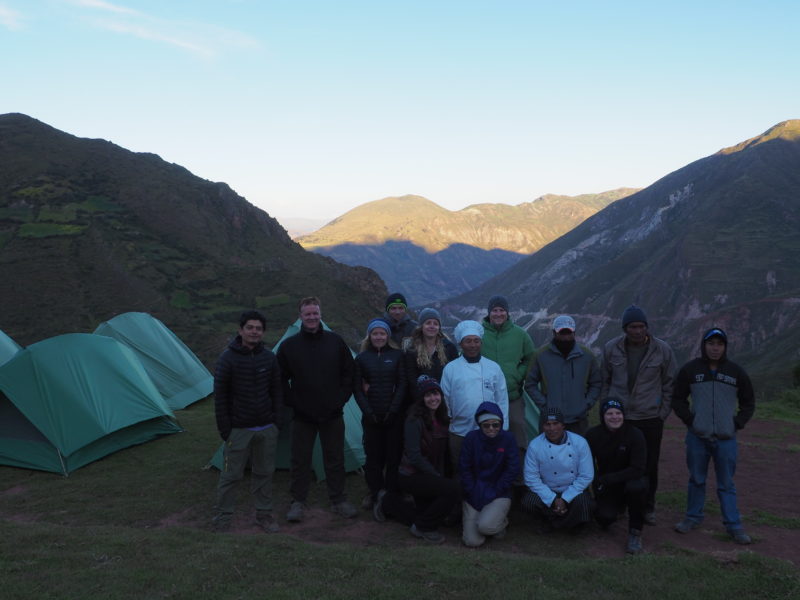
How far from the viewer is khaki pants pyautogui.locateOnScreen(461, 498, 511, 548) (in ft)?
19.7

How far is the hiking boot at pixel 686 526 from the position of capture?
6385 millimetres

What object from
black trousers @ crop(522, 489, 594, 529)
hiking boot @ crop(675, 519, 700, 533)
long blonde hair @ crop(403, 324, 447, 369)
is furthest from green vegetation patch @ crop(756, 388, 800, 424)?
long blonde hair @ crop(403, 324, 447, 369)

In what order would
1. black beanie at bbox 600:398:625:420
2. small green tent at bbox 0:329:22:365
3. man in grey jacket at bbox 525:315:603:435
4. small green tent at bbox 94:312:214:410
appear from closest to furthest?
Result: black beanie at bbox 600:398:625:420, man in grey jacket at bbox 525:315:603:435, small green tent at bbox 0:329:22:365, small green tent at bbox 94:312:214:410

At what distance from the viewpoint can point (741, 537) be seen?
6078 millimetres

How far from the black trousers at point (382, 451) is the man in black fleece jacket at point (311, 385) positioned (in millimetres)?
385

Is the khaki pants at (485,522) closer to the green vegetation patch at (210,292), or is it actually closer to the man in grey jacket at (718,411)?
the man in grey jacket at (718,411)

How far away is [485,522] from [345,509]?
1.77 metres

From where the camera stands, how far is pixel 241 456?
6480 mm

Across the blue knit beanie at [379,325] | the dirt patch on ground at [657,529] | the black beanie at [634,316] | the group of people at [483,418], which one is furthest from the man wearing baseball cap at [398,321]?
the black beanie at [634,316]

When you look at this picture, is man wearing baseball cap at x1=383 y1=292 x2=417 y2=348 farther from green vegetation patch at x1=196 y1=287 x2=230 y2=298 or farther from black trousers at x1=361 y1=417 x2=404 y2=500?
green vegetation patch at x1=196 y1=287 x2=230 y2=298

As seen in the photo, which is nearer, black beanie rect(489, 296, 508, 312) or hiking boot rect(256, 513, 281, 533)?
hiking boot rect(256, 513, 281, 533)

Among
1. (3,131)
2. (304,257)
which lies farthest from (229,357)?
(3,131)

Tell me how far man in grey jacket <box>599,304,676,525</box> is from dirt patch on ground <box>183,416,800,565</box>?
717mm

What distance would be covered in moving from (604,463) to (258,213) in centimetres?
4855
